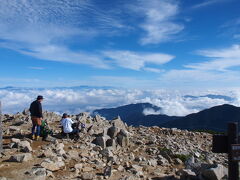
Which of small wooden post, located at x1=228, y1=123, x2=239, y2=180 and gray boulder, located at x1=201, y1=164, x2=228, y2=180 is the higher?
small wooden post, located at x1=228, y1=123, x2=239, y2=180

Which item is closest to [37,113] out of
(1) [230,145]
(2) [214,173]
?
(2) [214,173]

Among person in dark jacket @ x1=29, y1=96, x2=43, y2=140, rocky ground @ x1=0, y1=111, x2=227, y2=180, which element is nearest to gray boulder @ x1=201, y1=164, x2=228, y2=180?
rocky ground @ x1=0, y1=111, x2=227, y2=180

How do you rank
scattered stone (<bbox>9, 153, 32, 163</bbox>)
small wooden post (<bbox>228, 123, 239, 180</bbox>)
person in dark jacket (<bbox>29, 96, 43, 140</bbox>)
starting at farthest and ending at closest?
person in dark jacket (<bbox>29, 96, 43, 140</bbox>), scattered stone (<bbox>9, 153, 32, 163</bbox>), small wooden post (<bbox>228, 123, 239, 180</bbox>)

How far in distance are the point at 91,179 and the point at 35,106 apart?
26.8ft

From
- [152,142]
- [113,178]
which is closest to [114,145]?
[152,142]

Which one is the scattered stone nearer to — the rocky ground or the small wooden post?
the rocky ground

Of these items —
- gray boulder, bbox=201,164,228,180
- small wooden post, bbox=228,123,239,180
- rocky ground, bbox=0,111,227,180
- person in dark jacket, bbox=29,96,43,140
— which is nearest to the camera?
small wooden post, bbox=228,123,239,180

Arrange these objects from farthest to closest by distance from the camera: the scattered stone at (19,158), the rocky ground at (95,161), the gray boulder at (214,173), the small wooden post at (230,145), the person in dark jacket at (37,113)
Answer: the person in dark jacket at (37,113) → the scattered stone at (19,158) → the rocky ground at (95,161) → the gray boulder at (214,173) → the small wooden post at (230,145)

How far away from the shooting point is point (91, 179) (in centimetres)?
1081

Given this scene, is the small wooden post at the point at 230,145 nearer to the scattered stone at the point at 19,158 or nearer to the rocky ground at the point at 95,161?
the rocky ground at the point at 95,161

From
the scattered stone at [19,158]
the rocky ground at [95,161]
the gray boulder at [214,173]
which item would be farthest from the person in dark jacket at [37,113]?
the gray boulder at [214,173]

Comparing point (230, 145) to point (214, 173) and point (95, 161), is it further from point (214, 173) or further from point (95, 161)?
point (95, 161)

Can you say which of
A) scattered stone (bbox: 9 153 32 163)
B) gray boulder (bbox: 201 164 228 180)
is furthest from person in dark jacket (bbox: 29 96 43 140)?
gray boulder (bbox: 201 164 228 180)

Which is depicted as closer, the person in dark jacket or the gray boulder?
the gray boulder
